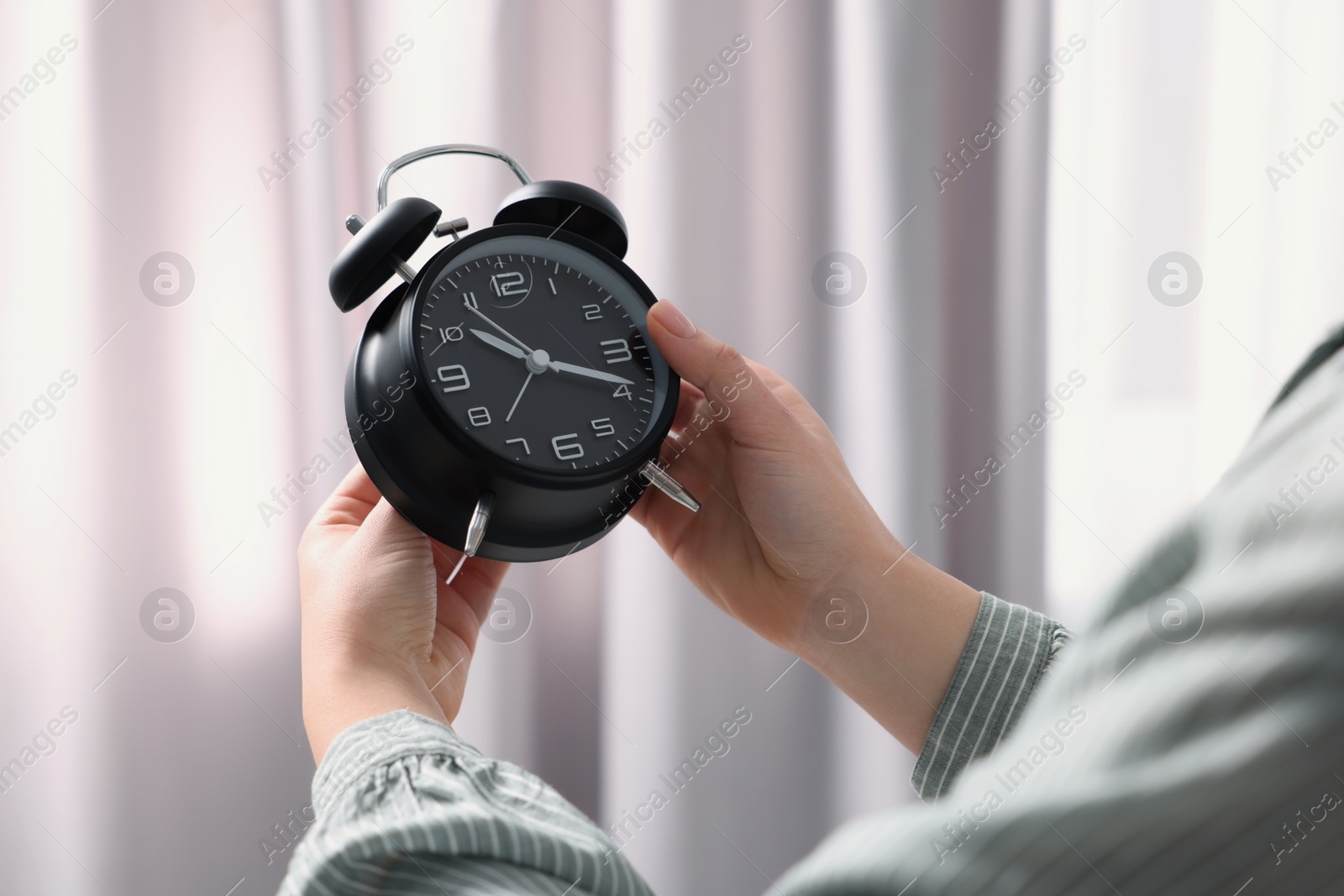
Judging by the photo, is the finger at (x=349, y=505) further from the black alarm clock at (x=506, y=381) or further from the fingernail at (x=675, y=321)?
the fingernail at (x=675, y=321)

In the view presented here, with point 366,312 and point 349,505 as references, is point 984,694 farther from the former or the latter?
point 366,312

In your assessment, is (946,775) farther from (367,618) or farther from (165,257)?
(165,257)

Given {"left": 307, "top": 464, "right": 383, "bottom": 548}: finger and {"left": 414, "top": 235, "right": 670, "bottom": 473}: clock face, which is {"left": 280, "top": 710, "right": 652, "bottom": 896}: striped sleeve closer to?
{"left": 414, "top": 235, "right": 670, "bottom": 473}: clock face

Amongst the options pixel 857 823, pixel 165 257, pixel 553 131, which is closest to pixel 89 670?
pixel 165 257

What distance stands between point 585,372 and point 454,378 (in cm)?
12

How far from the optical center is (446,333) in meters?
0.78

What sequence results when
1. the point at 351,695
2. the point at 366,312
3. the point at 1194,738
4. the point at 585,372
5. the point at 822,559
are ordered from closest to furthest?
1. the point at 1194,738
2. the point at 351,695
3. the point at 585,372
4. the point at 822,559
5. the point at 366,312

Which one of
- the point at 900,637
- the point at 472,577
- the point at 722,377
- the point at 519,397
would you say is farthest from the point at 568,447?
the point at 900,637

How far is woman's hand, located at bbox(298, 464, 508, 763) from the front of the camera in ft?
2.35

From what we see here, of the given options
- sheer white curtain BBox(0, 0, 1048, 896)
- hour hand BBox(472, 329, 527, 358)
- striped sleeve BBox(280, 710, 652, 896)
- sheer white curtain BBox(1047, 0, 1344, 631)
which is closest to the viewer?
striped sleeve BBox(280, 710, 652, 896)

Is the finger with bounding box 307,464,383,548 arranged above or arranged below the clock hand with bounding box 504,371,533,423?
below

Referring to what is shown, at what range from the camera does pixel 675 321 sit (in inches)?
32.5

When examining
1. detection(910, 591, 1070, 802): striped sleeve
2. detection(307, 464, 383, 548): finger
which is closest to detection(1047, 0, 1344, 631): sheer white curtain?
detection(910, 591, 1070, 802): striped sleeve

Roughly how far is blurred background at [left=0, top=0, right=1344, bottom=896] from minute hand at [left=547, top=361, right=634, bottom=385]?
0.50 meters
